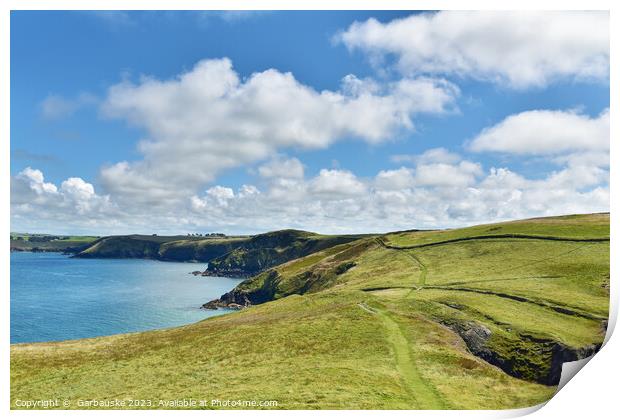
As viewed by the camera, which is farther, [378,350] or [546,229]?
[546,229]

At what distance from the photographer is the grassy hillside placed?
39.5 metres

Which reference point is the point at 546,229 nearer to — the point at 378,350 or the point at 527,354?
the point at 527,354

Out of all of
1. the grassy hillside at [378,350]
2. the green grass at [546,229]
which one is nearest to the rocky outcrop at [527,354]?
the grassy hillside at [378,350]

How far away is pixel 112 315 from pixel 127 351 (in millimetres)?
119948

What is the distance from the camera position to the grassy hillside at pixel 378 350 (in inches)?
1555

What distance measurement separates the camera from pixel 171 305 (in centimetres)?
18812

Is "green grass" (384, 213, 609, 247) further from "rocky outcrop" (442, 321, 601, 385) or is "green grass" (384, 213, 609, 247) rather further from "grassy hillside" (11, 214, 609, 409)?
"rocky outcrop" (442, 321, 601, 385)

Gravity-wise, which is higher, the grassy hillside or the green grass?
the green grass

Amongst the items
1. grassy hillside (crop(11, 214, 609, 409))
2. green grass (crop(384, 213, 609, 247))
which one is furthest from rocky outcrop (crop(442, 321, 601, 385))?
green grass (crop(384, 213, 609, 247))

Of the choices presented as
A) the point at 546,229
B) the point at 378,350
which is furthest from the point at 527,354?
the point at 546,229

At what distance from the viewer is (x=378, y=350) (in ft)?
155

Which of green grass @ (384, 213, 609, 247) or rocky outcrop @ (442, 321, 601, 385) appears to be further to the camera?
green grass @ (384, 213, 609, 247)

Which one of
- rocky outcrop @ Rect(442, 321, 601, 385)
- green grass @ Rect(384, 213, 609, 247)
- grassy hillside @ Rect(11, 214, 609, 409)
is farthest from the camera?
green grass @ Rect(384, 213, 609, 247)

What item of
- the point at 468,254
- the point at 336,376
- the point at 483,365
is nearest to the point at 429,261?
the point at 468,254
